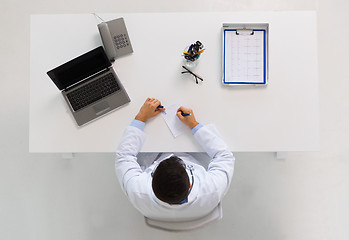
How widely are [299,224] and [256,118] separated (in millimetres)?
1094

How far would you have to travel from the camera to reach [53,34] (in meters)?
1.53

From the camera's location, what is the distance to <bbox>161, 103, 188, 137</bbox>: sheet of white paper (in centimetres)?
150

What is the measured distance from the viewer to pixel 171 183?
1157 millimetres

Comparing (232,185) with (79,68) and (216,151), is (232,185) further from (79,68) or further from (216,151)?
(79,68)

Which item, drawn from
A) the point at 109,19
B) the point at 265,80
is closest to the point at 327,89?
the point at 265,80

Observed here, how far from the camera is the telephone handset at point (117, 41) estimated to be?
1479 millimetres

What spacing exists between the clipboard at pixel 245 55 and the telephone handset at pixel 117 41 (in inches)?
17.9

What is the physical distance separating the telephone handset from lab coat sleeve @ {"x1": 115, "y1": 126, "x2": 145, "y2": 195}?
0.35 metres

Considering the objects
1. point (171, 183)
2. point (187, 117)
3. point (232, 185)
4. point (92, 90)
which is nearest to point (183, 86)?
point (187, 117)

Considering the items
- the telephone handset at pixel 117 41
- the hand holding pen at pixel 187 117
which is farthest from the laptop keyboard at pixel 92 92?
the hand holding pen at pixel 187 117

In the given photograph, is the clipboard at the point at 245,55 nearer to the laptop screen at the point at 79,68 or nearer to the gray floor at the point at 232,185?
the laptop screen at the point at 79,68

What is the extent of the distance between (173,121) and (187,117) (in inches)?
3.1

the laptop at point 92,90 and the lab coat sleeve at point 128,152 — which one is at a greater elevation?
the laptop at point 92,90

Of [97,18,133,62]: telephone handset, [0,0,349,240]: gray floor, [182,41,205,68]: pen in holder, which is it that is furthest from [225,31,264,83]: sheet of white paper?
[0,0,349,240]: gray floor
